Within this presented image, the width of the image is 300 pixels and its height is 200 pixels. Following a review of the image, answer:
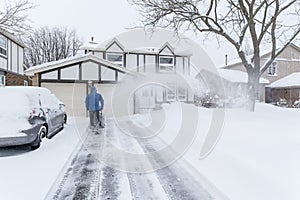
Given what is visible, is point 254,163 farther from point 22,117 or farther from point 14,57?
point 14,57

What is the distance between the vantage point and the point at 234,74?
29219 mm

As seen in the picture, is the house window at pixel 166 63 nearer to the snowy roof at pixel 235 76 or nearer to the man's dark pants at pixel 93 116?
the snowy roof at pixel 235 76

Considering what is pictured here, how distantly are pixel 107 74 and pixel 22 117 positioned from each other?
35.1 feet

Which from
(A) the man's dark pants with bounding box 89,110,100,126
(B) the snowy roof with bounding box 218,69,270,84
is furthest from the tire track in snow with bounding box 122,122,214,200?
(B) the snowy roof with bounding box 218,69,270,84

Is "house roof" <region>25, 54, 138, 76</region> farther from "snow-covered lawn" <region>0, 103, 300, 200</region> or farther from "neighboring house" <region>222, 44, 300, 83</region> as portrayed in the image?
"neighboring house" <region>222, 44, 300, 83</region>

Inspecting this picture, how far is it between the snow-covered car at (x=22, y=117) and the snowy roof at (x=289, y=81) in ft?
83.9

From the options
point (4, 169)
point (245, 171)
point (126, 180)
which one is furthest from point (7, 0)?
point (245, 171)

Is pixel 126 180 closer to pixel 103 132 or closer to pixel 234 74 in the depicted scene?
pixel 103 132

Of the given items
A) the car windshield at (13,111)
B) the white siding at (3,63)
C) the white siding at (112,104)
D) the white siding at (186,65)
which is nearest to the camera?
the car windshield at (13,111)

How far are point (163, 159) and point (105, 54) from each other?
1817 centimetres

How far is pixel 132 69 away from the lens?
2223 centimetres

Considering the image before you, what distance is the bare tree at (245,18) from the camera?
13.1 meters

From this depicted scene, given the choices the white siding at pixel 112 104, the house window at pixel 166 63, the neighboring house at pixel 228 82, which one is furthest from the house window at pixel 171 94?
the white siding at pixel 112 104

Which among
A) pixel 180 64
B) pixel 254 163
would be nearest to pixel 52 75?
pixel 180 64
